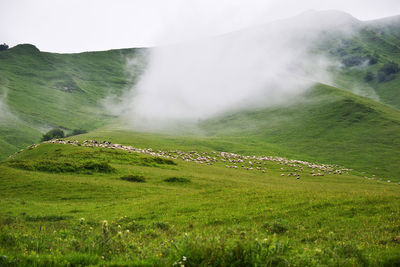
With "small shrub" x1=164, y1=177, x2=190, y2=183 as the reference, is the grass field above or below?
above

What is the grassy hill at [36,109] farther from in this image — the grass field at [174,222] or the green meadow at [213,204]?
the grass field at [174,222]

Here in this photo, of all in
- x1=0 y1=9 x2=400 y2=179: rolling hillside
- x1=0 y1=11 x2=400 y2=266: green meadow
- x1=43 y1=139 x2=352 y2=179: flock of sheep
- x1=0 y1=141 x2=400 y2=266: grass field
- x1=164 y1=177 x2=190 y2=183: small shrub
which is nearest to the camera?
x1=0 y1=141 x2=400 y2=266: grass field

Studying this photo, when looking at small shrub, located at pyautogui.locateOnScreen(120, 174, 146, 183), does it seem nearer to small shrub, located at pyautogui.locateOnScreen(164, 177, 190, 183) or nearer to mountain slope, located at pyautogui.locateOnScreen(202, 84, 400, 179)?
small shrub, located at pyautogui.locateOnScreen(164, 177, 190, 183)

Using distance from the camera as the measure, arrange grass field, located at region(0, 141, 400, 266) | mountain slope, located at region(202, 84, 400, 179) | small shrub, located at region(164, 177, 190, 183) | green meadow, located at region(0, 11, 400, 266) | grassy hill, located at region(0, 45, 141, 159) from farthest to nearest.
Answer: grassy hill, located at region(0, 45, 141, 159) < mountain slope, located at region(202, 84, 400, 179) < small shrub, located at region(164, 177, 190, 183) < green meadow, located at region(0, 11, 400, 266) < grass field, located at region(0, 141, 400, 266)

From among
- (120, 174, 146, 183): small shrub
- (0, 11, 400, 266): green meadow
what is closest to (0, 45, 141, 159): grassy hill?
(0, 11, 400, 266): green meadow

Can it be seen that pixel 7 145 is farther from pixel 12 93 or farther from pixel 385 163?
pixel 385 163

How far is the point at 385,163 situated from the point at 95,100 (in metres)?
182

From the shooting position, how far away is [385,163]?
185 ft

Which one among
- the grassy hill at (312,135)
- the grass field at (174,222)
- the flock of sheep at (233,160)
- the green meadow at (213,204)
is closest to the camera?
the grass field at (174,222)

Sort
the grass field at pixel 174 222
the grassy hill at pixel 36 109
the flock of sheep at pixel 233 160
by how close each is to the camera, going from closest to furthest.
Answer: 1. the grass field at pixel 174 222
2. the flock of sheep at pixel 233 160
3. the grassy hill at pixel 36 109

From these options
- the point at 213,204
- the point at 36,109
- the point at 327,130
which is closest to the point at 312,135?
the point at 327,130

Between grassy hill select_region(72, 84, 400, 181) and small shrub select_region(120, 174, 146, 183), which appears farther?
grassy hill select_region(72, 84, 400, 181)

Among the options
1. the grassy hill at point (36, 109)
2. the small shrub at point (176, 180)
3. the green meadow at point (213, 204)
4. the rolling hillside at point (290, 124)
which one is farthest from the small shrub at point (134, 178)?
the grassy hill at point (36, 109)

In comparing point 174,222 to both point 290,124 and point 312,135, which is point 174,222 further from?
point 290,124
